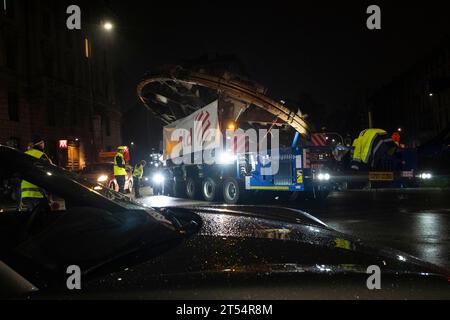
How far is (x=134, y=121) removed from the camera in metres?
74.4

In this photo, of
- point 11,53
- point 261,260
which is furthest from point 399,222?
point 11,53

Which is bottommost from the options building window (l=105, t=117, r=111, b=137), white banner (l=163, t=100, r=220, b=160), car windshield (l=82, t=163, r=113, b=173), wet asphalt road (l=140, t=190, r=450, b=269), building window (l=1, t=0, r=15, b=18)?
wet asphalt road (l=140, t=190, r=450, b=269)

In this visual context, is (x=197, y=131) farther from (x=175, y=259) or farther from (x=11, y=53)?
(x=11, y=53)

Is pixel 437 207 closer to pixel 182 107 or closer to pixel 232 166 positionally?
pixel 232 166

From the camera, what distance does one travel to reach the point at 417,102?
64.9m

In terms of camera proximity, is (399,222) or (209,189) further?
(209,189)

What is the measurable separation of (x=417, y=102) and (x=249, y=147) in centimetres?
5641

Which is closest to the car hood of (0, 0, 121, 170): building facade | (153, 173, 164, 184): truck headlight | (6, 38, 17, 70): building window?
(153, 173, 164, 184): truck headlight

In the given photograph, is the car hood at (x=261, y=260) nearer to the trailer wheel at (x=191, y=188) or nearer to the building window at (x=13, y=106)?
the trailer wheel at (x=191, y=188)

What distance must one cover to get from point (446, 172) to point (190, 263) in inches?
660

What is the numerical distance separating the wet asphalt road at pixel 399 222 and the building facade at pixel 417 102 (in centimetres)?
3780

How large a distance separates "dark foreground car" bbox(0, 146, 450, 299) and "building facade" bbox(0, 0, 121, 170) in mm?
26427

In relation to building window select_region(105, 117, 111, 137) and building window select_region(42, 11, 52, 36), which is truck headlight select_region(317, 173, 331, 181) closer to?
building window select_region(42, 11, 52, 36)

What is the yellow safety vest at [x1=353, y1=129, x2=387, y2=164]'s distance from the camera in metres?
14.0
